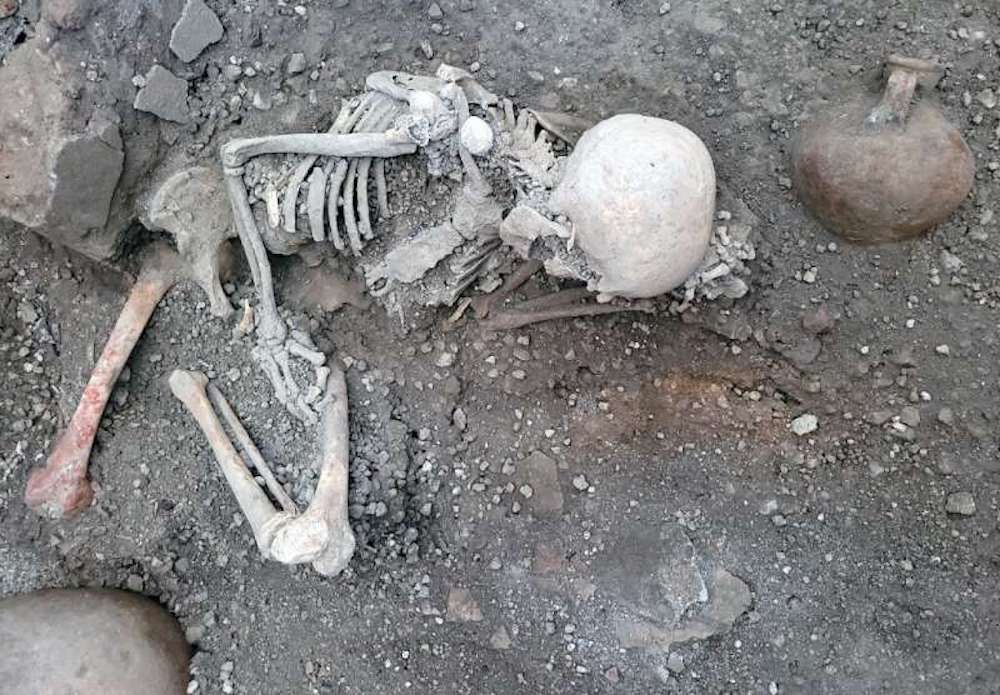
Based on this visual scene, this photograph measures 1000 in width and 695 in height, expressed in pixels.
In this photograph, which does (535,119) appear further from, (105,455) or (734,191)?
(105,455)

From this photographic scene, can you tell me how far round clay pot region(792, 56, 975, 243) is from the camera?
10.0ft

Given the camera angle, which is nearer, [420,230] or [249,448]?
[420,230]

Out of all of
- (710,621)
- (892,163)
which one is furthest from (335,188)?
(710,621)

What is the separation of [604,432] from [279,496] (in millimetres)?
1254

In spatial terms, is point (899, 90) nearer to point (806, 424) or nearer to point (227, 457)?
point (806, 424)

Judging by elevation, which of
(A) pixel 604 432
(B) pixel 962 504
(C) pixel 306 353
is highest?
(C) pixel 306 353

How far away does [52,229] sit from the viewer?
333 cm

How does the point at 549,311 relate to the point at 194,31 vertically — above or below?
below

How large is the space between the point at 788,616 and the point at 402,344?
1.77m

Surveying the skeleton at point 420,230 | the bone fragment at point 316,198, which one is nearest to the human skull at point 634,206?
the skeleton at point 420,230

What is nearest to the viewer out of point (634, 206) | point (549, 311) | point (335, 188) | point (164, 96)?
point (634, 206)

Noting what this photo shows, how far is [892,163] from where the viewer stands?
121 inches

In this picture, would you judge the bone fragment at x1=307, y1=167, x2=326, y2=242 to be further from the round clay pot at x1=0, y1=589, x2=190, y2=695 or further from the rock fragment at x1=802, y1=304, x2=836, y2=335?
the rock fragment at x1=802, y1=304, x2=836, y2=335

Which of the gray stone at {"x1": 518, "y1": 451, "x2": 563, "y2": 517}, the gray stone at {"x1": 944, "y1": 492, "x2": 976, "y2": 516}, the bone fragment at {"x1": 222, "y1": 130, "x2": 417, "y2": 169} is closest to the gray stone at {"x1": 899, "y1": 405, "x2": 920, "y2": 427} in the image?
the gray stone at {"x1": 944, "y1": 492, "x2": 976, "y2": 516}
